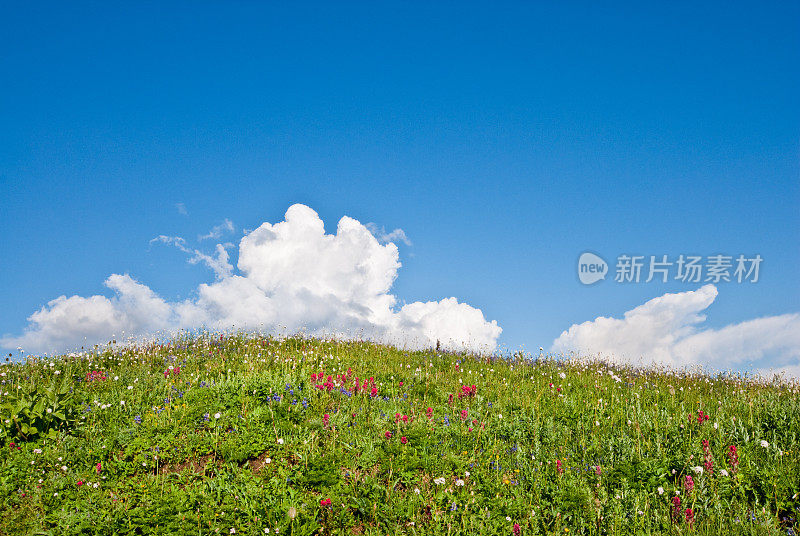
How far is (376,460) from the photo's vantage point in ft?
19.0

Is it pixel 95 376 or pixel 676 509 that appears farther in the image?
pixel 95 376

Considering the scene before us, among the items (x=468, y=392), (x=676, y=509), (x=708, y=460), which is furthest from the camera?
(x=468, y=392)

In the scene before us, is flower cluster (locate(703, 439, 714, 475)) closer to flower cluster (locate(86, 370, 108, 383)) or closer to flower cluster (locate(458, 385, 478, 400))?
flower cluster (locate(458, 385, 478, 400))

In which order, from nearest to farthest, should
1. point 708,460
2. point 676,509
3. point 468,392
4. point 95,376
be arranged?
point 676,509
point 708,460
point 468,392
point 95,376

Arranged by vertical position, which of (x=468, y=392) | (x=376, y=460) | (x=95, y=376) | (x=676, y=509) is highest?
(x=95, y=376)

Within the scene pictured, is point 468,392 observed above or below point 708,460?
above

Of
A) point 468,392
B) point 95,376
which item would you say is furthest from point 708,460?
point 95,376

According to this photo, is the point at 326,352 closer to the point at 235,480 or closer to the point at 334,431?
the point at 334,431

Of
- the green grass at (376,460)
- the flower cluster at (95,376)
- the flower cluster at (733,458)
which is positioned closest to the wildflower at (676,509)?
the green grass at (376,460)

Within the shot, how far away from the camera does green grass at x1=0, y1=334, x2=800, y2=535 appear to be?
5.02m

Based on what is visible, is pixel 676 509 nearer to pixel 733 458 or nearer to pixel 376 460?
pixel 733 458

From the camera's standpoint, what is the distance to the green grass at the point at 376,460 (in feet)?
16.5

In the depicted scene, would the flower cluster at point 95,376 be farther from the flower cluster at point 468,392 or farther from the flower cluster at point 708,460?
the flower cluster at point 708,460

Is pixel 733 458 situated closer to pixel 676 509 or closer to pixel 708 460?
pixel 708 460
